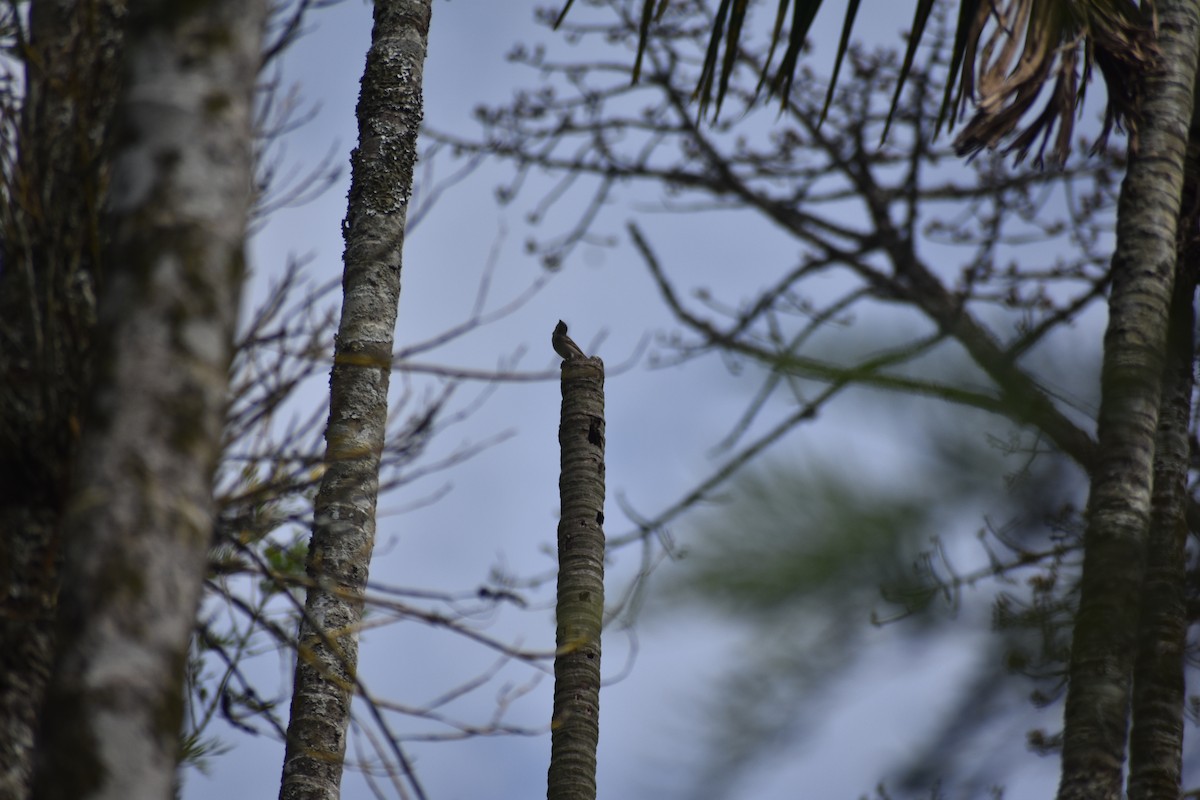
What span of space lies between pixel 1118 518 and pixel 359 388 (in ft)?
8.76

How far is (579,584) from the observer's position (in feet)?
10.1

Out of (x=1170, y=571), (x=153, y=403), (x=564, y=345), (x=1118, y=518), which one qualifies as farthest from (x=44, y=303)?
(x=1170, y=571)

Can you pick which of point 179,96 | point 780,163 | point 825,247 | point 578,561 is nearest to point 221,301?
point 179,96

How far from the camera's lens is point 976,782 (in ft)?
4.21

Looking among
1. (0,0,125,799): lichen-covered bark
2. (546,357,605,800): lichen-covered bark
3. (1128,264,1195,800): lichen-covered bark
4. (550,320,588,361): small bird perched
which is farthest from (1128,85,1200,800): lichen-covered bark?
(0,0,125,799): lichen-covered bark

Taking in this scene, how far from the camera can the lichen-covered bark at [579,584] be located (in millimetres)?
2875

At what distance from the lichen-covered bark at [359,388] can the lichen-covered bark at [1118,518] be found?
182 centimetres

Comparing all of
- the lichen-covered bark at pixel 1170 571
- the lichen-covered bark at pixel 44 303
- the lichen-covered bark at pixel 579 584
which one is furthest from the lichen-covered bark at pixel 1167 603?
the lichen-covered bark at pixel 44 303

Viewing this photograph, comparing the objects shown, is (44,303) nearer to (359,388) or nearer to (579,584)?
(579,584)

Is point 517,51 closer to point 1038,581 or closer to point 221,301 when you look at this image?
point 221,301

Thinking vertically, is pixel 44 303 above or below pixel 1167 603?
above

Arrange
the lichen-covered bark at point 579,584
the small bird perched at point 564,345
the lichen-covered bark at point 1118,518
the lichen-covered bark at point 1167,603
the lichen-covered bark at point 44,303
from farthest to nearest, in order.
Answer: the small bird perched at point 564,345 < the lichen-covered bark at point 579,584 < the lichen-covered bark at point 44,303 < the lichen-covered bark at point 1167,603 < the lichen-covered bark at point 1118,518

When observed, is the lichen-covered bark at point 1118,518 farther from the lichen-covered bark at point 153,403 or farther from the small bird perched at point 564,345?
the small bird perched at point 564,345

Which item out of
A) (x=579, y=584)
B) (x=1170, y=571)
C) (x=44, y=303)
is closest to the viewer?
(x=1170, y=571)
